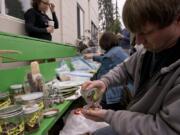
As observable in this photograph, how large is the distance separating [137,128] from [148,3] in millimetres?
493

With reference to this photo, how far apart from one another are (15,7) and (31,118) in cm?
244

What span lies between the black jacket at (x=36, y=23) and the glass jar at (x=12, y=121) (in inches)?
91.3

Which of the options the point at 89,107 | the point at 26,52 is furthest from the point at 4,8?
the point at 89,107

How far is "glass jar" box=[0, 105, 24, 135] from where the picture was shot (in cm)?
112

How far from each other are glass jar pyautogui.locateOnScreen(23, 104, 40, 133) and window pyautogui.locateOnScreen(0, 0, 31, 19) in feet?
6.16

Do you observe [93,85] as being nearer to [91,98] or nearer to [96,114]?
[91,98]

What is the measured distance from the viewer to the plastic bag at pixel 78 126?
1843mm

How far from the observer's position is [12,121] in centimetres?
117

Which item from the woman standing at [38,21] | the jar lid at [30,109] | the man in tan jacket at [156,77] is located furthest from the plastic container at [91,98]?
the woman standing at [38,21]

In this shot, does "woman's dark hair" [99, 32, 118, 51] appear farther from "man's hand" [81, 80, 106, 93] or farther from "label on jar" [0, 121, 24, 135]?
"label on jar" [0, 121, 24, 135]

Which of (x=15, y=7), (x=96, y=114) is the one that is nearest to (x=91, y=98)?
(x=96, y=114)

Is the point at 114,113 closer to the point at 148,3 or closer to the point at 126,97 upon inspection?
the point at 148,3

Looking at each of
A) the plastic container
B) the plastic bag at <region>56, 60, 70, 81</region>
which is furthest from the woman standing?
A: the plastic container

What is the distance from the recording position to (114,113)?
3.85ft
